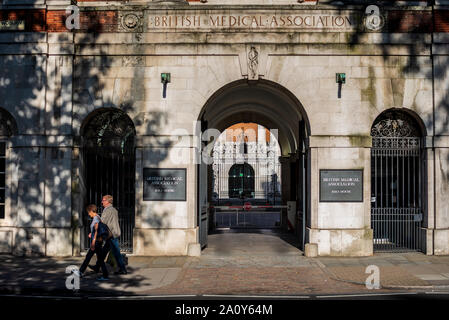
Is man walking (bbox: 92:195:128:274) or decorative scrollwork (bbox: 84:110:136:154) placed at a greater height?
decorative scrollwork (bbox: 84:110:136:154)

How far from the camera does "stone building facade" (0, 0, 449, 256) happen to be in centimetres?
1284

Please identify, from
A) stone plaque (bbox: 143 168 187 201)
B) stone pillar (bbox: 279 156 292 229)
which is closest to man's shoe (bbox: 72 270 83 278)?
stone plaque (bbox: 143 168 187 201)

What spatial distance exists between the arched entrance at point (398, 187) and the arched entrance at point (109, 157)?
7028mm

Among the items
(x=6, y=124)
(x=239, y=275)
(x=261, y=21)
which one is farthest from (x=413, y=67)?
(x=6, y=124)

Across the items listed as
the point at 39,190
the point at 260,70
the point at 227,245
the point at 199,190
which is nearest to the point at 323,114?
the point at 260,70

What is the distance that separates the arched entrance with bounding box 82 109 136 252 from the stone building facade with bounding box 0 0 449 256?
0.46 m

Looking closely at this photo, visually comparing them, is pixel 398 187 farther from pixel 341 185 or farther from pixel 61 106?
pixel 61 106

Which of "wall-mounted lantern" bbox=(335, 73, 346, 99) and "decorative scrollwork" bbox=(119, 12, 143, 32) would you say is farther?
"decorative scrollwork" bbox=(119, 12, 143, 32)

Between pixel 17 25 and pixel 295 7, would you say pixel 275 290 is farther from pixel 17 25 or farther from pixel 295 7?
pixel 17 25

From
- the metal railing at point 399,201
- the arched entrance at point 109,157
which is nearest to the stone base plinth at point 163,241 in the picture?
the arched entrance at point 109,157

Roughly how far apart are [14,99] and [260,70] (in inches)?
271

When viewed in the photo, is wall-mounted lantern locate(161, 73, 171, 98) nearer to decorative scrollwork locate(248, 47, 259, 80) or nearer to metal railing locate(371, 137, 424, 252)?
decorative scrollwork locate(248, 47, 259, 80)

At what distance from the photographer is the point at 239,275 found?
34.0 ft

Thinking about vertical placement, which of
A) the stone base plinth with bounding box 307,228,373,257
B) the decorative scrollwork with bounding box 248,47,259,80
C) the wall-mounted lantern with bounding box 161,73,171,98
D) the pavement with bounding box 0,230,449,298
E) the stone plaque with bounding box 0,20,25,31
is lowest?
the pavement with bounding box 0,230,449,298
